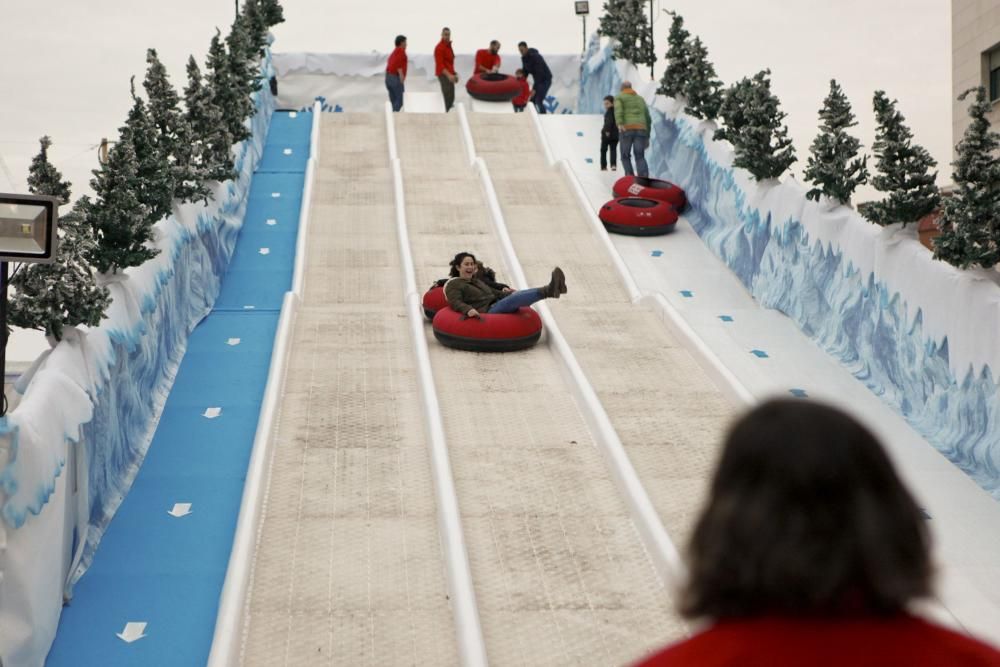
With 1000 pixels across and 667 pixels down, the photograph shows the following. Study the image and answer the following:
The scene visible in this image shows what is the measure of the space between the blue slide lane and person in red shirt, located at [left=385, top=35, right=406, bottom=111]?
754 centimetres

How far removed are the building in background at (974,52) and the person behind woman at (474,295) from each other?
15541 mm

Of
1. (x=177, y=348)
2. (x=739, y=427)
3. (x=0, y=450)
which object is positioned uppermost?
(x=739, y=427)

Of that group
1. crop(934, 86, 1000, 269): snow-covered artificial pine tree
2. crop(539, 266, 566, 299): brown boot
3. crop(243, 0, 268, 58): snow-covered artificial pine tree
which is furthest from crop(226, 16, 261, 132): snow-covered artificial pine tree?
crop(934, 86, 1000, 269): snow-covered artificial pine tree

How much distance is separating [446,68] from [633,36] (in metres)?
2.60

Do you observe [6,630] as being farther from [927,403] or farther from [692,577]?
[927,403]

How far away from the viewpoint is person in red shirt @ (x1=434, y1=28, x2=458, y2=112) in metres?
18.5

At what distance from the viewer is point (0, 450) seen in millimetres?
5188

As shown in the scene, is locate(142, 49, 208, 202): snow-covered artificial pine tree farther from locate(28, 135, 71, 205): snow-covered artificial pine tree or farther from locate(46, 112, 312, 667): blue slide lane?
locate(28, 135, 71, 205): snow-covered artificial pine tree

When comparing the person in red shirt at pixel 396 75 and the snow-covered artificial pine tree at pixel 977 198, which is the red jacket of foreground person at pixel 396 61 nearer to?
the person in red shirt at pixel 396 75

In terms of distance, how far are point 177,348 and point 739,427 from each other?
823 cm

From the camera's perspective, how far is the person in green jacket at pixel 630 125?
14.3 m

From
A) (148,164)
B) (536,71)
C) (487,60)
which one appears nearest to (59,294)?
(148,164)

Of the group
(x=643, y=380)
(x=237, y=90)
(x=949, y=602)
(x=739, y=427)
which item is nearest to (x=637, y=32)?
(x=237, y=90)

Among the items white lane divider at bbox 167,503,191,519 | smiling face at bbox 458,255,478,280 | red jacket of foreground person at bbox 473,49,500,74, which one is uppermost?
red jacket of foreground person at bbox 473,49,500,74
